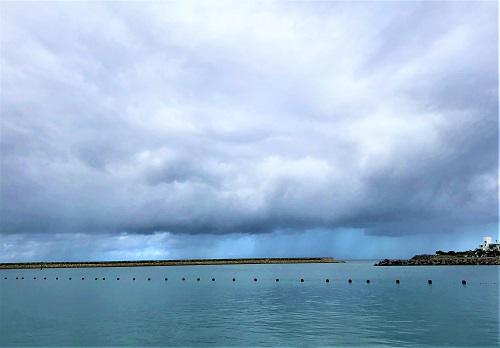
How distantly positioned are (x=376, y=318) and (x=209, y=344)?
21353 millimetres

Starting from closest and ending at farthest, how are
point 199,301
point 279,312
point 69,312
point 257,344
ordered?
point 257,344 → point 279,312 → point 69,312 → point 199,301

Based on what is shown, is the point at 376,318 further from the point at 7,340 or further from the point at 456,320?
the point at 7,340

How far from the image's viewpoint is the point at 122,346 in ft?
120

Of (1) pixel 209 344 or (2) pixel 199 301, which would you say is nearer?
(1) pixel 209 344

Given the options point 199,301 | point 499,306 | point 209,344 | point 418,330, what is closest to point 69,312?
point 199,301

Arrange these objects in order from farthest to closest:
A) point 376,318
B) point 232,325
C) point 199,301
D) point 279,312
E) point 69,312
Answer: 1. point 199,301
2. point 69,312
3. point 279,312
4. point 376,318
5. point 232,325

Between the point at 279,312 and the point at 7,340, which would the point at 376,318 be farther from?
the point at 7,340

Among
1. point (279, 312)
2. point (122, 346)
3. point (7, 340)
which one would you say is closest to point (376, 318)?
point (279, 312)

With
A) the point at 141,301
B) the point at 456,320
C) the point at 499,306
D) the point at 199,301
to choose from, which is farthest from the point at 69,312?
the point at 499,306

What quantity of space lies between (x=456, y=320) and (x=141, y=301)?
149 feet

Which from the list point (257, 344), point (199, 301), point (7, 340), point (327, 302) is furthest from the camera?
point (199, 301)

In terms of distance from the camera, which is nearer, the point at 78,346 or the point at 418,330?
the point at 78,346

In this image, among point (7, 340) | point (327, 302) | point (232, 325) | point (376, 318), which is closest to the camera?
point (7, 340)

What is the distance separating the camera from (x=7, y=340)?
40.1m
